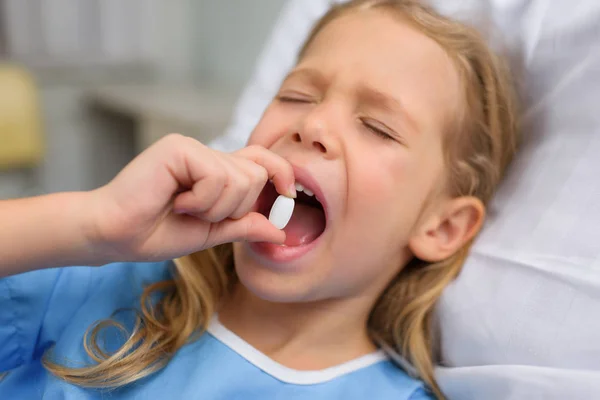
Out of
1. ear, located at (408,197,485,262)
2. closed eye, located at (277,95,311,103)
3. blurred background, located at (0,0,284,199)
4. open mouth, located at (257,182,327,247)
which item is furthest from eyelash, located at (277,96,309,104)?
blurred background, located at (0,0,284,199)

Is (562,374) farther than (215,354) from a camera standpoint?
No

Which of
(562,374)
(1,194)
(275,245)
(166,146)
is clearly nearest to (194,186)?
(166,146)

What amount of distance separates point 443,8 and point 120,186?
1.96 feet

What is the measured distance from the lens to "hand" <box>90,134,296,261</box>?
56 centimetres

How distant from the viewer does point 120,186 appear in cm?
56

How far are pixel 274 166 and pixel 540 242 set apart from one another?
35 cm

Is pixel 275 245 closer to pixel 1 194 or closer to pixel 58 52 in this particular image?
pixel 1 194

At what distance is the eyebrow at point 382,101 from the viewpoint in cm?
74

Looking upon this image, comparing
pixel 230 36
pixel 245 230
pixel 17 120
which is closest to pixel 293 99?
pixel 245 230

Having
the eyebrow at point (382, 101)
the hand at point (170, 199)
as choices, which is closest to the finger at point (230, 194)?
the hand at point (170, 199)

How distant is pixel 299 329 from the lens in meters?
0.81

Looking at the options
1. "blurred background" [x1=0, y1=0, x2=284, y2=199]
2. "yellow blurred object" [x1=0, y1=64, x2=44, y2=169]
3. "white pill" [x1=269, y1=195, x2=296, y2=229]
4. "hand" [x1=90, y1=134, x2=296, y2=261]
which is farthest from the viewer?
"blurred background" [x1=0, y1=0, x2=284, y2=199]

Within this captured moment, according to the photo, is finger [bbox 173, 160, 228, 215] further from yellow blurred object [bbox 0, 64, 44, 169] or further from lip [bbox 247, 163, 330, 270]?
yellow blurred object [bbox 0, 64, 44, 169]

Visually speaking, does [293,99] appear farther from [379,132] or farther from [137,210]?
[137,210]
